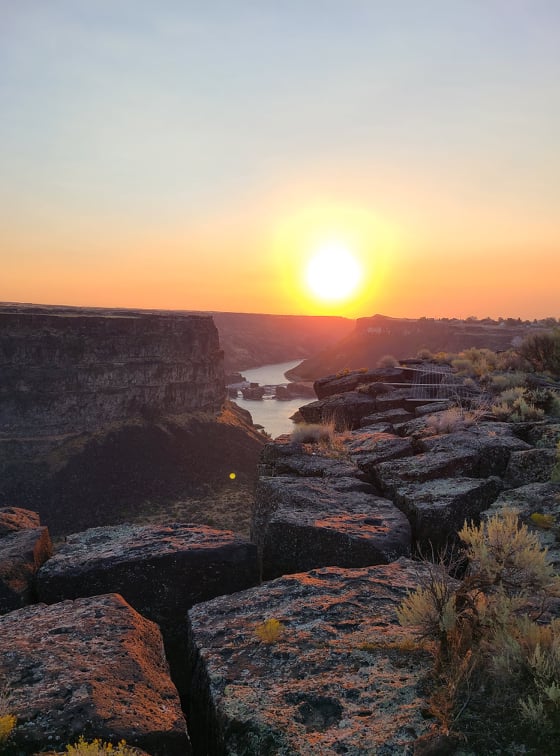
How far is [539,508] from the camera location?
5.96 meters

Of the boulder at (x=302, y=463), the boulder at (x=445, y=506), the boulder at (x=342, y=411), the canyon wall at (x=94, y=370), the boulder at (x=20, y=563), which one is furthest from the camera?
the canyon wall at (x=94, y=370)

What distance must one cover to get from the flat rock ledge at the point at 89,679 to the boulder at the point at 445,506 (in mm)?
3444

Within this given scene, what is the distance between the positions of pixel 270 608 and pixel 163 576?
1628mm

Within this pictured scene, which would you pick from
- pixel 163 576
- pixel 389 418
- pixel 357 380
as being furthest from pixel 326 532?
pixel 357 380

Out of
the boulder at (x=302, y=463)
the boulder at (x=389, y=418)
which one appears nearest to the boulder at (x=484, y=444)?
the boulder at (x=302, y=463)

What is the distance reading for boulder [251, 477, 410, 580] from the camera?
19.5ft

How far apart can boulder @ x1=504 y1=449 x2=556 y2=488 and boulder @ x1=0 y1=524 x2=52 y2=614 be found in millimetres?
6249

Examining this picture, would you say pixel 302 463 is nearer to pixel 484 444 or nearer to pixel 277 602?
pixel 484 444

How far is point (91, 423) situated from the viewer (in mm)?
41625

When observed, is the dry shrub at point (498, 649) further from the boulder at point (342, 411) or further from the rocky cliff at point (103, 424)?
the rocky cliff at point (103, 424)

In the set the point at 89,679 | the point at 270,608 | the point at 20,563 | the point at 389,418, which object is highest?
the point at 389,418

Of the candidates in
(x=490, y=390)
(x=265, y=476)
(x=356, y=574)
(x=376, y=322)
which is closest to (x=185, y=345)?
(x=490, y=390)

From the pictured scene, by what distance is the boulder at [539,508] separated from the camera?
17.2 feet

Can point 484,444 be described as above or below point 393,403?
above
